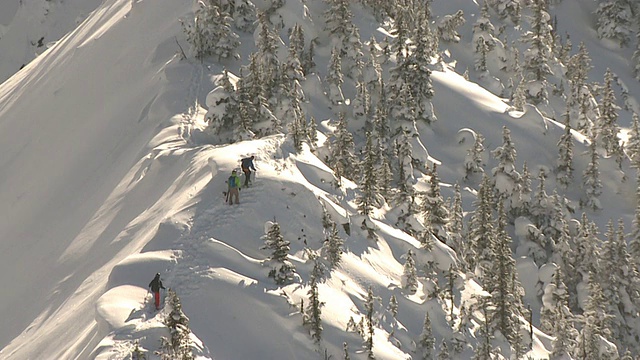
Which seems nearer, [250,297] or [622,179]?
[250,297]

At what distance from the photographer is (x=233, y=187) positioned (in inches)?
1128

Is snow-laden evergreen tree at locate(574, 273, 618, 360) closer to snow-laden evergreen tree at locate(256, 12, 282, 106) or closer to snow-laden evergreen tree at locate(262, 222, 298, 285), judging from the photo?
snow-laden evergreen tree at locate(262, 222, 298, 285)

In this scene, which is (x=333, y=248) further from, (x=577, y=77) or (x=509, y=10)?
(x=509, y=10)

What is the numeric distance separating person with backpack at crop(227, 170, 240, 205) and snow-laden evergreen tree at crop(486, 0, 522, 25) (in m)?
51.5

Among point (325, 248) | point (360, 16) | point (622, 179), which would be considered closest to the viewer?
point (325, 248)

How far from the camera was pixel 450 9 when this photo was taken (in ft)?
242

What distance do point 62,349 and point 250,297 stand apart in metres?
7.10

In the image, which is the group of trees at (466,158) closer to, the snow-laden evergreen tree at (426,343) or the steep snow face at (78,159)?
the snow-laden evergreen tree at (426,343)

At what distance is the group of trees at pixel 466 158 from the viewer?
3450 centimetres

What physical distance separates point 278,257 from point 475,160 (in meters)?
30.3

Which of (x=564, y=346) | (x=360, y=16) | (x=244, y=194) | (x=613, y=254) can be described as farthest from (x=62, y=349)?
(x=360, y=16)

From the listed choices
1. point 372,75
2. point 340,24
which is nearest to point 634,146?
point 372,75

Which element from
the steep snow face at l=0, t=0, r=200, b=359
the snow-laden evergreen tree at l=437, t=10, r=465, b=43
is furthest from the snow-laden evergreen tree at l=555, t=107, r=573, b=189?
the steep snow face at l=0, t=0, r=200, b=359

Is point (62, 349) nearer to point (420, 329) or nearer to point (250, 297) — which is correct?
point (250, 297)
